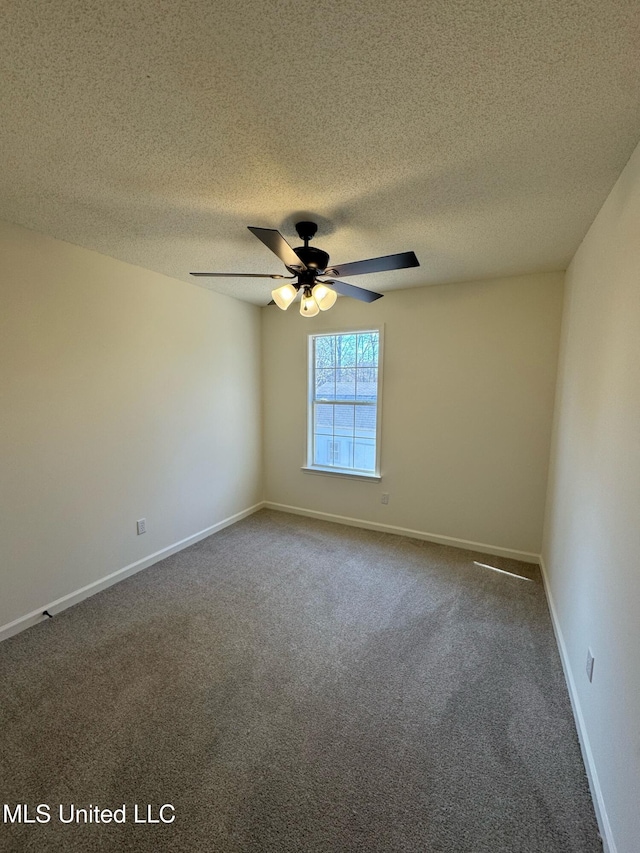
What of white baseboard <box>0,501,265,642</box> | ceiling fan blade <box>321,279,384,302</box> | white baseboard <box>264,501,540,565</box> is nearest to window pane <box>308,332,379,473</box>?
white baseboard <box>264,501,540,565</box>

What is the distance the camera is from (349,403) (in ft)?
12.6

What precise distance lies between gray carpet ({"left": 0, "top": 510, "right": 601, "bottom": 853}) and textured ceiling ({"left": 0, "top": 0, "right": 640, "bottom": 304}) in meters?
2.48

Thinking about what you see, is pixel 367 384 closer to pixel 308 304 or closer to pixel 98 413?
pixel 308 304

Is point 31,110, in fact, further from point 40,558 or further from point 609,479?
point 609,479

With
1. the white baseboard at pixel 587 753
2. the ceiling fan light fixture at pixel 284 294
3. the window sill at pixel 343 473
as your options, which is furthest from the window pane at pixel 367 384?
the white baseboard at pixel 587 753

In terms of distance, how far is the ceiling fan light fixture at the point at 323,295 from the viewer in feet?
6.84

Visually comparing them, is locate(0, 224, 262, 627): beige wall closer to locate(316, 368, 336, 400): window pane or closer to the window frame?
the window frame

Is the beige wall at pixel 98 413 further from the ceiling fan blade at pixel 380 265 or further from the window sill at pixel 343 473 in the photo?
the ceiling fan blade at pixel 380 265

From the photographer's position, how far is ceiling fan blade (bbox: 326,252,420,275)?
178 centimetres

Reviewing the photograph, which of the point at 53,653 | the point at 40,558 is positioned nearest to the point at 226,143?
the point at 40,558

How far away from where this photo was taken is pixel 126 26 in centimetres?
95

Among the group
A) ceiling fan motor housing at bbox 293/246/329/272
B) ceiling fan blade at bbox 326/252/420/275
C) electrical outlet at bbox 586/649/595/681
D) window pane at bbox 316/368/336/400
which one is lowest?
electrical outlet at bbox 586/649/595/681

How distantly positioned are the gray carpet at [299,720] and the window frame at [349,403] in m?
1.28

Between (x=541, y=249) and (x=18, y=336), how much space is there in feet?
11.3
